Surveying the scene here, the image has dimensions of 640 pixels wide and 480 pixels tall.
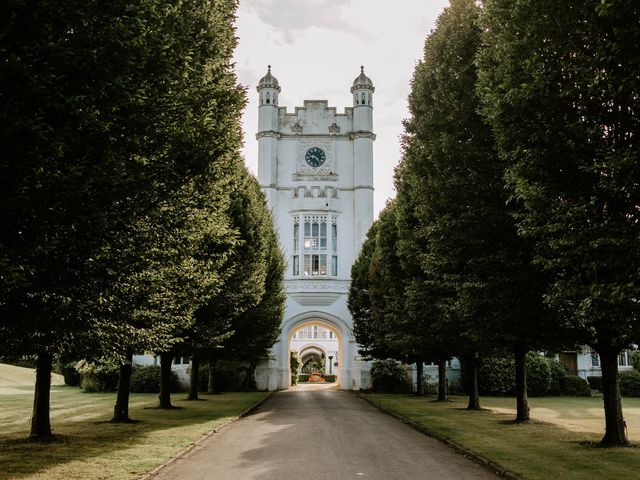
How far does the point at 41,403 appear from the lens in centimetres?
1744

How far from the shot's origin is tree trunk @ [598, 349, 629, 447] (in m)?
16.2

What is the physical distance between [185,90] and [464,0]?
1327 centimetres

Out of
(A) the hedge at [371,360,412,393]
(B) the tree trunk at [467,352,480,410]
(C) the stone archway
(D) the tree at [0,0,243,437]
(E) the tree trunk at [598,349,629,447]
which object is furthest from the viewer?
(C) the stone archway

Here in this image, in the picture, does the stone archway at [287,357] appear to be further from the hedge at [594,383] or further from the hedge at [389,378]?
the hedge at [594,383]

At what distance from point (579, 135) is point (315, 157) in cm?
4469

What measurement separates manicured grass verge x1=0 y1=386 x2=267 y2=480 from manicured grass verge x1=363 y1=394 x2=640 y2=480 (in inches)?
295

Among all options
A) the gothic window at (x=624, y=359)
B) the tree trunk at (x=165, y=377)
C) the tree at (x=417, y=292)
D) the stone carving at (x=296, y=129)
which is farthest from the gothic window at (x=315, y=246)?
the gothic window at (x=624, y=359)

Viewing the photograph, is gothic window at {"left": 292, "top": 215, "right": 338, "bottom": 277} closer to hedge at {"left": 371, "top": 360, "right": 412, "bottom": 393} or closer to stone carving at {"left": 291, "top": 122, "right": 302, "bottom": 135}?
stone carving at {"left": 291, "top": 122, "right": 302, "bottom": 135}

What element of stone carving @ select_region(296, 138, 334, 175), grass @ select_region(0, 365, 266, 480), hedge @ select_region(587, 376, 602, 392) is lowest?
grass @ select_region(0, 365, 266, 480)

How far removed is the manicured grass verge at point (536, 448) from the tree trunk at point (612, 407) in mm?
419

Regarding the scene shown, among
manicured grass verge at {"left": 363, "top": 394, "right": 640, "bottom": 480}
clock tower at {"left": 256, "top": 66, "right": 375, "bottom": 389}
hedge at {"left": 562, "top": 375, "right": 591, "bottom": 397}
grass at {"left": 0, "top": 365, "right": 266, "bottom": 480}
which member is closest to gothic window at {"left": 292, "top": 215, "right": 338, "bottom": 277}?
clock tower at {"left": 256, "top": 66, "right": 375, "bottom": 389}

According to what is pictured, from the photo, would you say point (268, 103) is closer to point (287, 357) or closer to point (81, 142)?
point (287, 357)

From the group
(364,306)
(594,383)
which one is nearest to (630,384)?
(594,383)

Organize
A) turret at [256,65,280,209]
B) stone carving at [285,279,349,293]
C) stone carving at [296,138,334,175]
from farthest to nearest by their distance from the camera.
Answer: stone carving at [296,138,334,175], turret at [256,65,280,209], stone carving at [285,279,349,293]
